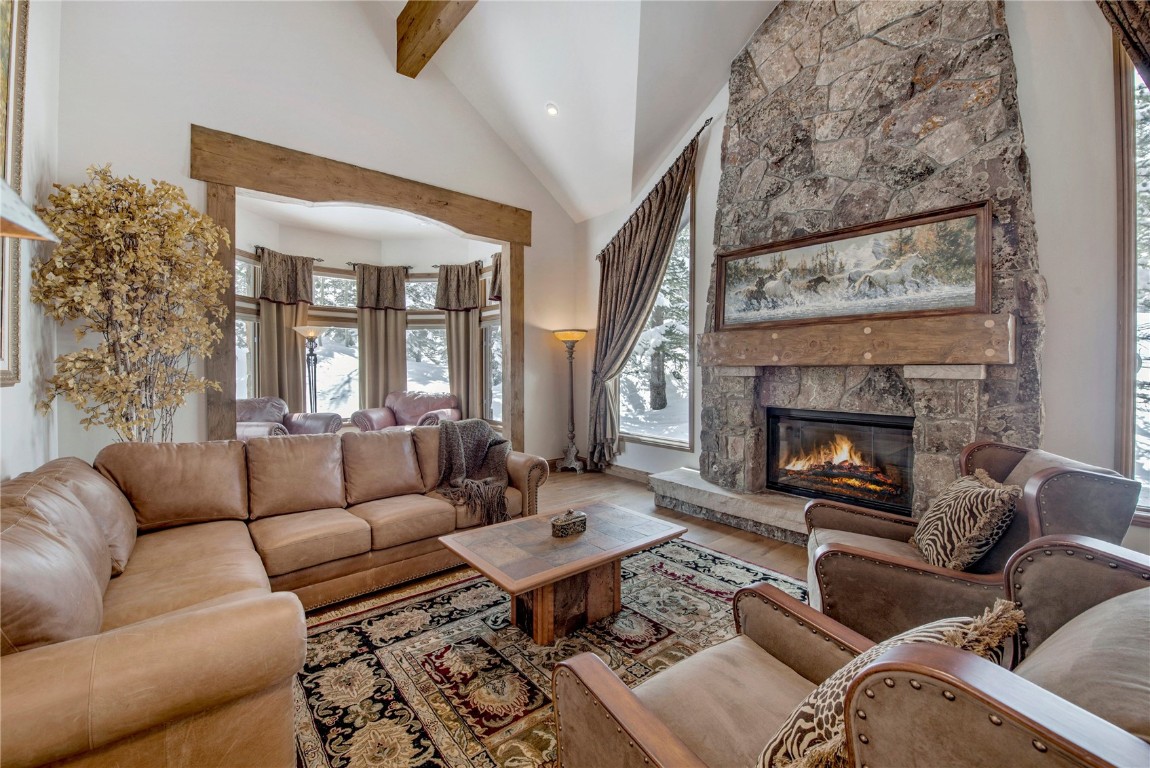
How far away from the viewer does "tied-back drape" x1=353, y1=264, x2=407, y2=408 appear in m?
6.85

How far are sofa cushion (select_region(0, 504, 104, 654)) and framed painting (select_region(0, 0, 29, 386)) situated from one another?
3.77ft

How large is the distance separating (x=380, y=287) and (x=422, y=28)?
12.4 ft

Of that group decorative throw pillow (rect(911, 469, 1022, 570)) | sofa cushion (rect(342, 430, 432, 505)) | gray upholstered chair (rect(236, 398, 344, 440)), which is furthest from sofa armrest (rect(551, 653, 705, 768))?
gray upholstered chair (rect(236, 398, 344, 440))

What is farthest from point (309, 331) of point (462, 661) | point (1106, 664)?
point (1106, 664)

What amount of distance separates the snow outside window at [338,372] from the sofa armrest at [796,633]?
6695 mm

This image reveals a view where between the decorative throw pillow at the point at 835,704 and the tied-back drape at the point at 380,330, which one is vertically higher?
the tied-back drape at the point at 380,330

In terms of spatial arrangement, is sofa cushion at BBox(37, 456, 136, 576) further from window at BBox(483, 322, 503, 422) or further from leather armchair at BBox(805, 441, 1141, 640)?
window at BBox(483, 322, 503, 422)

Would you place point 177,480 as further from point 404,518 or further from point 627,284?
point 627,284

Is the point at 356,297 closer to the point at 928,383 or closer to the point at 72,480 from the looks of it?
the point at 72,480

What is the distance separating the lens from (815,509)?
7.82 ft

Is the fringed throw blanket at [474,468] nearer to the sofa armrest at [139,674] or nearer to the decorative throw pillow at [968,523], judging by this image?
the sofa armrest at [139,674]

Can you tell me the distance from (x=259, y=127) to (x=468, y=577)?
12.1 feet

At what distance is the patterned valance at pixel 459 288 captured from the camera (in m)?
6.79

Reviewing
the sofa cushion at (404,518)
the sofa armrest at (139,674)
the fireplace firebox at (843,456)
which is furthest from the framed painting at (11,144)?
the fireplace firebox at (843,456)
